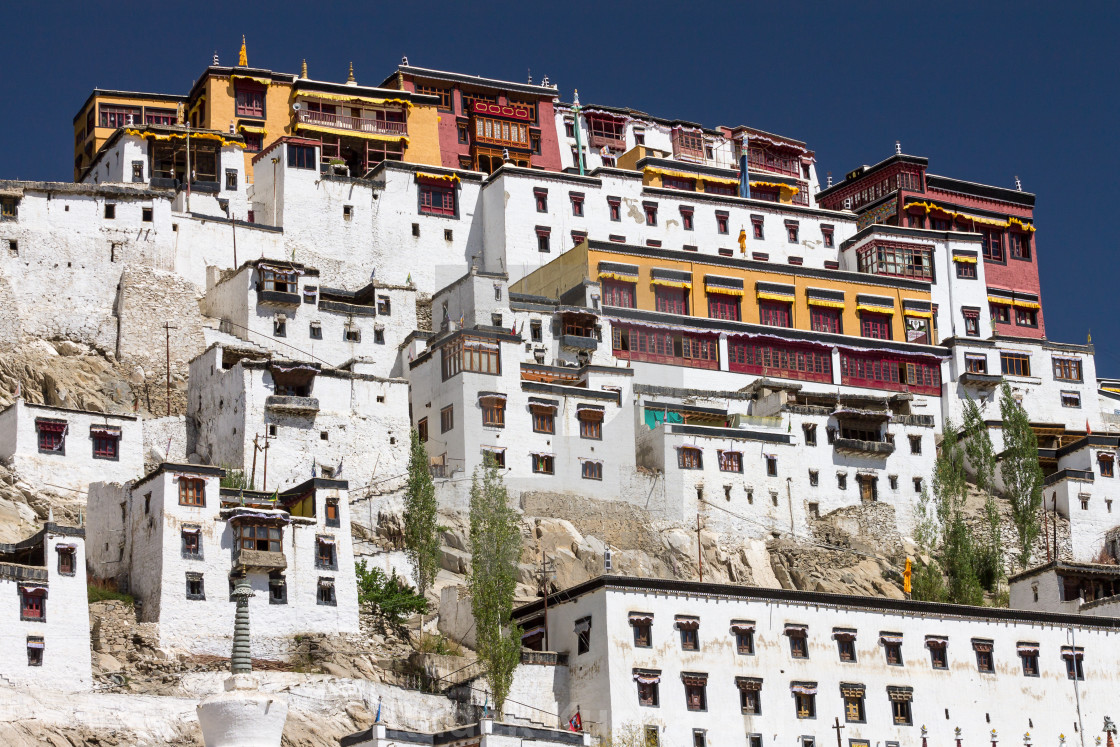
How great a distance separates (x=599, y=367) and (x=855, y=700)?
2110cm

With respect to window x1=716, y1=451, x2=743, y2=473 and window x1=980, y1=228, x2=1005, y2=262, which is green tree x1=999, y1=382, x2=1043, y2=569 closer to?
window x1=716, y1=451, x2=743, y2=473

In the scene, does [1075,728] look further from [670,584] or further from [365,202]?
[365,202]

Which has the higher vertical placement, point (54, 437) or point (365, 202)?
point (365, 202)

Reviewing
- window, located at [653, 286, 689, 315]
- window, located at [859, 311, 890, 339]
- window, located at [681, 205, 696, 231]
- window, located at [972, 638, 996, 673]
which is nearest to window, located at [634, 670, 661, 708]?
window, located at [972, 638, 996, 673]

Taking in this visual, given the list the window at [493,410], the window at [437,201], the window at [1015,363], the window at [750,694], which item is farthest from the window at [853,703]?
the window at [437,201]

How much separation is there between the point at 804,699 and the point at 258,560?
18196 millimetres

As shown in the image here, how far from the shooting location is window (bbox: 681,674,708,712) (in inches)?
2323

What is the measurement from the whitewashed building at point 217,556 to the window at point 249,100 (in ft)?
108

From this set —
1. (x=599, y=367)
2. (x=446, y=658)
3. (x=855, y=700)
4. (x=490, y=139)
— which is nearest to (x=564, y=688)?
(x=446, y=658)

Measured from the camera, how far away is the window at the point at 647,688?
191 ft

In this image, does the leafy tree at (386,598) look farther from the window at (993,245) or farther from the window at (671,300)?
the window at (993,245)

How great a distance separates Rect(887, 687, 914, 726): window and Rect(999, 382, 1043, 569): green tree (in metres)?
16.4

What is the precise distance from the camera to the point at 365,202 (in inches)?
3398

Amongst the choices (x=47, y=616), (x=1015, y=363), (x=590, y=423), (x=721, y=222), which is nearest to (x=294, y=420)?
(x=590, y=423)
